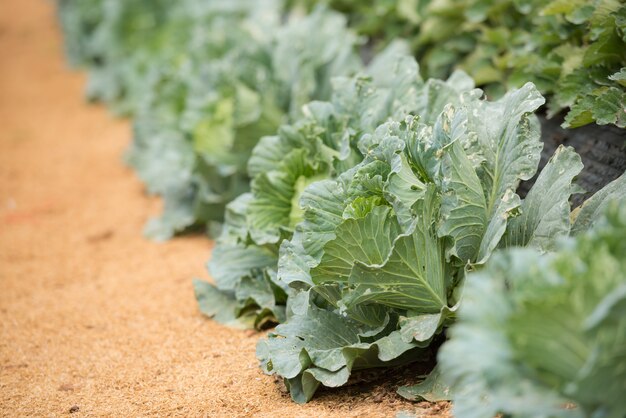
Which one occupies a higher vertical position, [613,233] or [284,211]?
[613,233]

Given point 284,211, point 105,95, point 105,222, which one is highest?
point 284,211

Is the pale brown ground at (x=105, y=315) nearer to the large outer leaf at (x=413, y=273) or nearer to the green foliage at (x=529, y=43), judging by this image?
the large outer leaf at (x=413, y=273)

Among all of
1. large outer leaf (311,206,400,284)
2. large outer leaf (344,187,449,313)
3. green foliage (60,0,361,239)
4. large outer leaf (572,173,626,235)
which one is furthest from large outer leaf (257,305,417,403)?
green foliage (60,0,361,239)

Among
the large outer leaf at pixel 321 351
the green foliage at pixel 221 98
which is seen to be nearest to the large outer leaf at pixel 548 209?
the large outer leaf at pixel 321 351

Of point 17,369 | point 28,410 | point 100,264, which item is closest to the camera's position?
point 28,410

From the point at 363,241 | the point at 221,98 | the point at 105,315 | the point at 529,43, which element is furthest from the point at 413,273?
the point at 221,98

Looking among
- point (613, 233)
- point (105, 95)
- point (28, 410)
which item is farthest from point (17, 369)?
point (105, 95)

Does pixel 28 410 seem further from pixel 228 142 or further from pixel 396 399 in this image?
pixel 228 142
